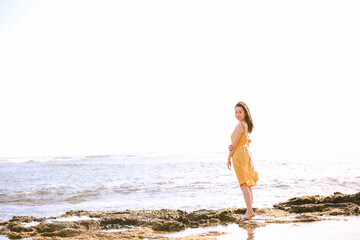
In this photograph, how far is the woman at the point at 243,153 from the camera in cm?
541

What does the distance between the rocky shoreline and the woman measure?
16.4 inches

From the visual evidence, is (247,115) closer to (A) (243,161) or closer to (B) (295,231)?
(A) (243,161)

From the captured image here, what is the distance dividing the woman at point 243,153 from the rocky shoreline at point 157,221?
0.42 m

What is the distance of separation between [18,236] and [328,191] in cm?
739

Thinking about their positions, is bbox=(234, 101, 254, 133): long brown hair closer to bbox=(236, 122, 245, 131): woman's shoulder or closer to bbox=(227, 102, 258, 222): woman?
bbox=(227, 102, 258, 222): woman

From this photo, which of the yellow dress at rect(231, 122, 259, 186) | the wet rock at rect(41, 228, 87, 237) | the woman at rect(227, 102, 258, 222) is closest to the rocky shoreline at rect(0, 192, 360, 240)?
the wet rock at rect(41, 228, 87, 237)

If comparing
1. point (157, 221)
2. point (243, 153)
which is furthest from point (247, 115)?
point (157, 221)

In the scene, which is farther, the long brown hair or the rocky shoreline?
the long brown hair

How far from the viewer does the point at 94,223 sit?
530 cm

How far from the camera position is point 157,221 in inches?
202

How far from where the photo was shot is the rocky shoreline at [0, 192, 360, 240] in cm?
473

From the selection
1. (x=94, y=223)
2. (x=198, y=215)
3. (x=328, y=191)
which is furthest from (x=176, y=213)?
(x=328, y=191)

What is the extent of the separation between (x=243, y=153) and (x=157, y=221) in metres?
1.74

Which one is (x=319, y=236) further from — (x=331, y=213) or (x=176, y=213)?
(x=176, y=213)
